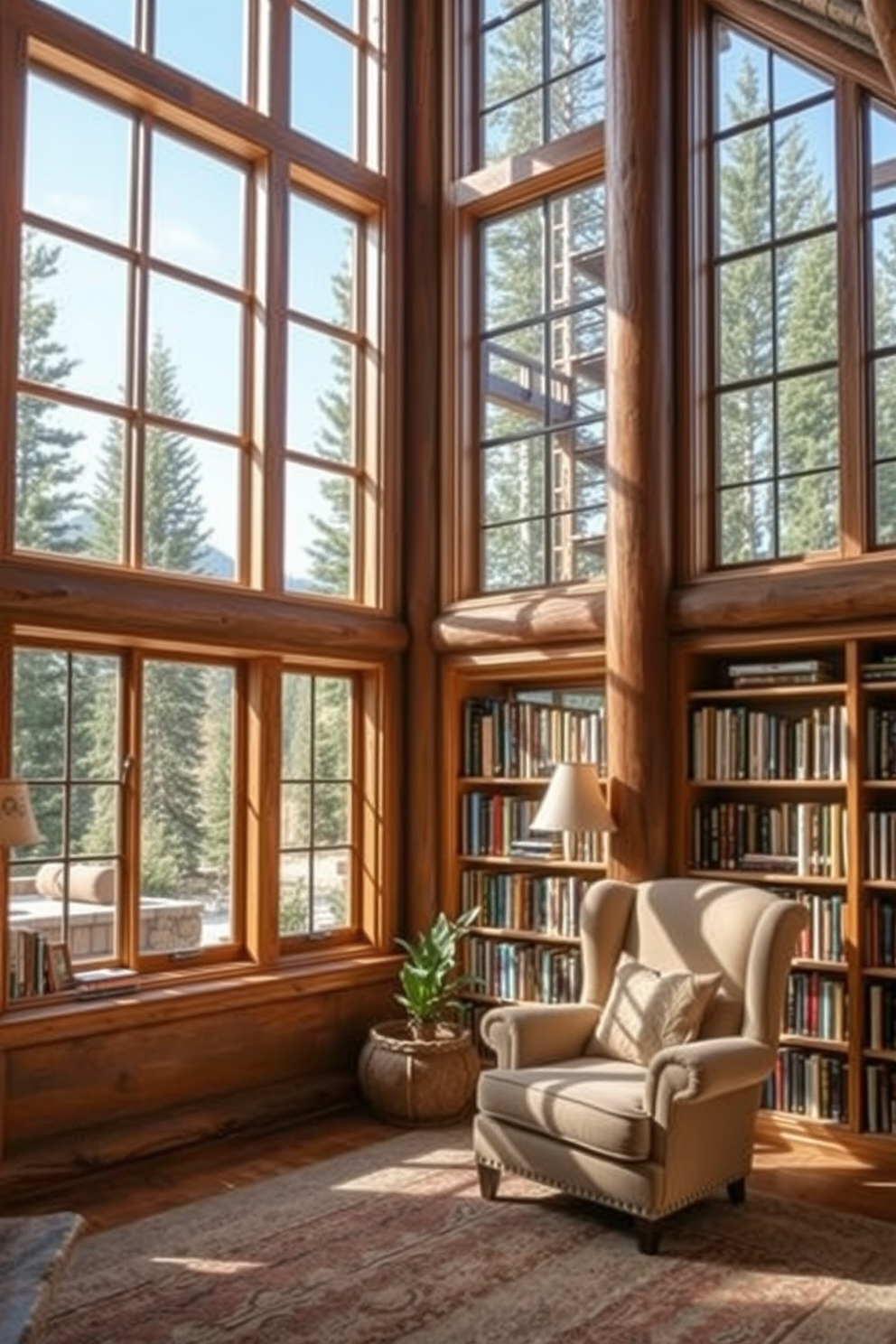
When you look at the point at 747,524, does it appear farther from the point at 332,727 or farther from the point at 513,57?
the point at 513,57

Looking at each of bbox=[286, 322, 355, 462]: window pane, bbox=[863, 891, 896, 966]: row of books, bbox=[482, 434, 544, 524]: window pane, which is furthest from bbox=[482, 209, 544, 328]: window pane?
bbox=[863, 891, 896, 966]: row of books

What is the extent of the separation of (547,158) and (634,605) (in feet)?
7.58

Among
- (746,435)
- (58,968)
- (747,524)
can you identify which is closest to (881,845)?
(747,524)

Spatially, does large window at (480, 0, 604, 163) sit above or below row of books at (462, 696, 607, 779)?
above

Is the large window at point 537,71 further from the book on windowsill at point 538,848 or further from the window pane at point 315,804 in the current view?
the book on windowsill at point 538,848

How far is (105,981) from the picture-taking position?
185 inches

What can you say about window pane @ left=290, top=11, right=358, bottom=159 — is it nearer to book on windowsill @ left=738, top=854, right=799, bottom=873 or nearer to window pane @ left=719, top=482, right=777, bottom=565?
window pane @ left=719, top=482, right=777, bottom=565

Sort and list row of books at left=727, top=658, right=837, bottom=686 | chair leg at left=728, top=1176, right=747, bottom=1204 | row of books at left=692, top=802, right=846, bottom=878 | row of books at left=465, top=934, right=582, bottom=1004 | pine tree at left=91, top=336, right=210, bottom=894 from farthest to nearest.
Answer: row of books at left=465, top=934, right=582, bottom=1004 → pine tree at left=91, top=336, right=210, bottom=894 → row of books at left=727, top=658, right=837, bottom=686 → row of books at left=692, top=802, right=846, bottom=878 → chair leg at left=728, top=1176, right=747, bottom=1204

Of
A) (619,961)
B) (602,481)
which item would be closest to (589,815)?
(619,961)

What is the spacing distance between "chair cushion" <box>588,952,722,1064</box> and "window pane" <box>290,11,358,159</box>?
4.23 m

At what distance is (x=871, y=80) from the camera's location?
4.63 meters

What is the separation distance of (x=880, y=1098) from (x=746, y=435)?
275cm

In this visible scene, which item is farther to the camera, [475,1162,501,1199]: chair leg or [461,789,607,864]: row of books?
[461,789,607,864]: row of books

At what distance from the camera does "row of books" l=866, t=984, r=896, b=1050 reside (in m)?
4.42
